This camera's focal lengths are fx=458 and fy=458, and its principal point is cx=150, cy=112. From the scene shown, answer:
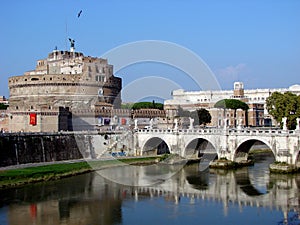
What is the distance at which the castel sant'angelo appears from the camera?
51.7 meters

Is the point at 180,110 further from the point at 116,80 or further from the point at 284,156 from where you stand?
the point at 284,156

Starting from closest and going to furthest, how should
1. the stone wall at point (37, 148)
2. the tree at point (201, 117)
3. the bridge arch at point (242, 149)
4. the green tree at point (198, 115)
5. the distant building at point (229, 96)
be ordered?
the stone wall at point (37, 148) → the bridge arch at point (242, 149) → the green tree at point (198, 115) → the tree at point (201, 117) → the distant building at point (229, 96)

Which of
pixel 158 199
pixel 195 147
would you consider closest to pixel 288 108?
pixel 195 147

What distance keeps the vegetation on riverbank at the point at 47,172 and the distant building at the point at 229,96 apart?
67.7 ft

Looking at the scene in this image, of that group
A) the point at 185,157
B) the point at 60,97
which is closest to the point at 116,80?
the point at 60,97

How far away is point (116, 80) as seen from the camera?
58688 mm

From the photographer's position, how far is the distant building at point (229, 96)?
66.5 m

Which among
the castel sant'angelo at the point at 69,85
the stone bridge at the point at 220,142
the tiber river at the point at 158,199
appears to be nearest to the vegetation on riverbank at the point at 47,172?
the tiber river at the point at 158,199

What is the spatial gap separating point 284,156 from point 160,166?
1091 centimetres

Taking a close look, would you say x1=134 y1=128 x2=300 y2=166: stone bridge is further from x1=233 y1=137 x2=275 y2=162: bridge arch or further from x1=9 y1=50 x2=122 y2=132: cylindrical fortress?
x1=9 y1=50 x2=122 y2=132: cylindrical fortress

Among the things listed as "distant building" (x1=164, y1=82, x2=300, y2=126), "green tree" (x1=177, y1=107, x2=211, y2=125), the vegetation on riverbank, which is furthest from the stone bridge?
"green tree" (x1=177, y1=107, x2=211, y2=125)

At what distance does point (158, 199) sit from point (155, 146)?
1988 cm

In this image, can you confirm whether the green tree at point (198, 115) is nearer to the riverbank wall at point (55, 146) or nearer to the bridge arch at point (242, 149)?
the riverbank wall at point (55, 146)

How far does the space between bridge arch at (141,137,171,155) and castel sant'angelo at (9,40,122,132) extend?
6.94 meters
